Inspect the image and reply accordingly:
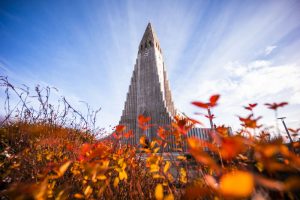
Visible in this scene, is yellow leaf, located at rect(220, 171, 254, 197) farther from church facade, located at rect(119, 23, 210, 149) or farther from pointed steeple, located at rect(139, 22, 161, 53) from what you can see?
pointed steeple, located at rect(139, 22, 161, 53)

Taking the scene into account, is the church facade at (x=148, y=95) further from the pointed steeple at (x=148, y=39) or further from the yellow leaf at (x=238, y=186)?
the yellow leaf at (x=238, y=186)

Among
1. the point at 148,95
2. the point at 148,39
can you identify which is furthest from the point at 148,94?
the point at 148,39

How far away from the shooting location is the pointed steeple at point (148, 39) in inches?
1054

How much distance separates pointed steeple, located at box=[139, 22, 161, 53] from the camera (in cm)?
2678

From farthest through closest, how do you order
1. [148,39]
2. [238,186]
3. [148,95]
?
[148,39] < [148,95] < [238,186]

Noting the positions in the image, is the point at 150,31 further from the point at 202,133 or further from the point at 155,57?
the point at 202,133

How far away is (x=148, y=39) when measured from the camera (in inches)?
1081

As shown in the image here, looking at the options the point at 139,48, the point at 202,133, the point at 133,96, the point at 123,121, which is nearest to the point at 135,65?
the point at 139,48

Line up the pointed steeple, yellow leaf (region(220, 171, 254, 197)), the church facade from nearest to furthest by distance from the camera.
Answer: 1. yellow leaf (region(220, 171, 254, 197))
2. the church facade
3. the pointed steeple

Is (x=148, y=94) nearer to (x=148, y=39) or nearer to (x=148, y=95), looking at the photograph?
(x=148, y=95)

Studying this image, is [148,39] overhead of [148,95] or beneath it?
overhead

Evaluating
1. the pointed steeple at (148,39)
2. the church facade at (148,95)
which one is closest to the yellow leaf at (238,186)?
the church facade at (148,95)

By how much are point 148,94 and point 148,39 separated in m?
11.0

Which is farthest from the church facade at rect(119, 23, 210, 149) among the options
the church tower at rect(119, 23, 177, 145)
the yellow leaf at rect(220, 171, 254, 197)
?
the yellow leaf at rect(220, 171, 254, 197)
